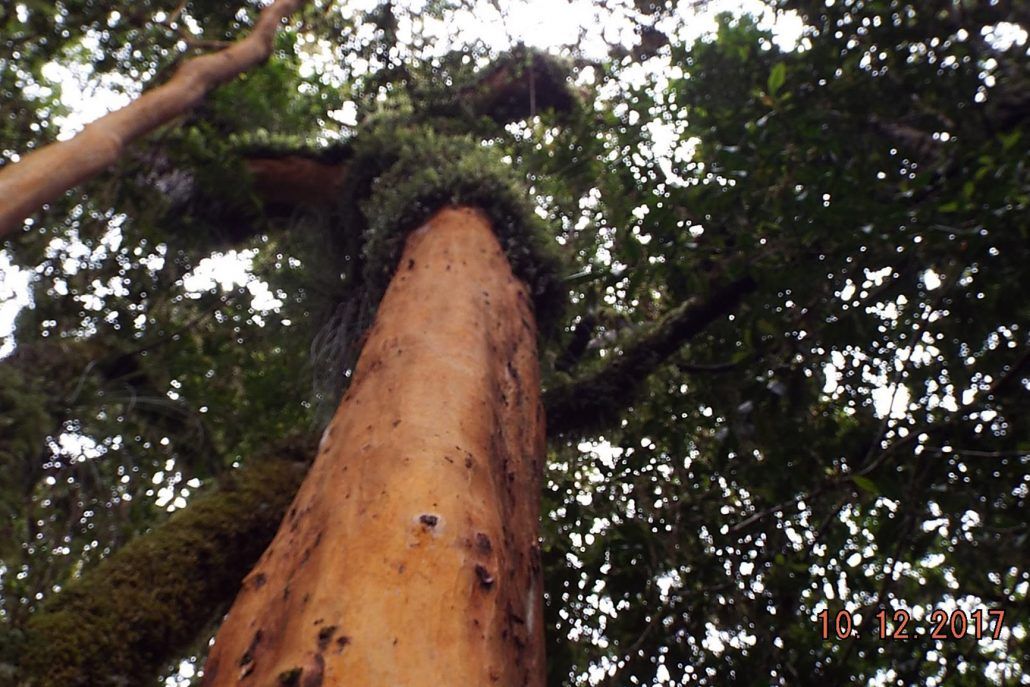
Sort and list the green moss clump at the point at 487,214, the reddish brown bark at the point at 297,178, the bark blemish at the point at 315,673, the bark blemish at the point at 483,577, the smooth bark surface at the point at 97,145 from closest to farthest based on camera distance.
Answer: the bark blemish at the point at 315,673
the bark blemish at the point at 483,577
the smooth bark surface at the point at 97,145
the green moss clump at the point at 487,214
the reddish brown bark at the point at 297,178

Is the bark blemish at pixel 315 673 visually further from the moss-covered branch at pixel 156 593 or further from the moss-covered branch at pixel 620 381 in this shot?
the moss-covered branch at pixel 620 381

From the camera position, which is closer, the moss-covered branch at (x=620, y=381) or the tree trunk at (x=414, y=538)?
the tree trunk at (x=414, y=538)

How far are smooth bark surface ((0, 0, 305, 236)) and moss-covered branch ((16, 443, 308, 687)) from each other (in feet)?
4.57

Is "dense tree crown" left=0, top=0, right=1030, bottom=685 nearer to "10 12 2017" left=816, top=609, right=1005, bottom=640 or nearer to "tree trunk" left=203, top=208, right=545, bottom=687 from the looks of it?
"10 12 2017" left=816, top=609, right=1005, bottom=640

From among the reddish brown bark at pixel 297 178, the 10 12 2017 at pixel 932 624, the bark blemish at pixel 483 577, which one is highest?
the reddish brown bark at pixel 297 178

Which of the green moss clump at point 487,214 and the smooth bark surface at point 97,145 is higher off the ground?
the green moss clump at point 487,214

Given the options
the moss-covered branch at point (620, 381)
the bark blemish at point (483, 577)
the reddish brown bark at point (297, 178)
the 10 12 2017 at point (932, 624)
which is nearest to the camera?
the bark blemish at point (483, 577)

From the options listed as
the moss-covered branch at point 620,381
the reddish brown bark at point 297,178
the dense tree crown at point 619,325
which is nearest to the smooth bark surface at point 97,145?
the dense tree crown at point 619,325

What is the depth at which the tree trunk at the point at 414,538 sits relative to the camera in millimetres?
1540

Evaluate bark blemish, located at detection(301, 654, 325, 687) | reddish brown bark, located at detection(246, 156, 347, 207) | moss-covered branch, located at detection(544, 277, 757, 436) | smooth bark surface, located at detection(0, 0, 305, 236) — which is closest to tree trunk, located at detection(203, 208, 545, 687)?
bark blemish, located at detection(301, 654, 325, 687)

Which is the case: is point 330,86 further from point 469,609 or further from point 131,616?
point 469,609

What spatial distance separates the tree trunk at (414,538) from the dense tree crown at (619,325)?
3.78ft

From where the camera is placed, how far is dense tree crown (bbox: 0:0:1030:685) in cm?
343

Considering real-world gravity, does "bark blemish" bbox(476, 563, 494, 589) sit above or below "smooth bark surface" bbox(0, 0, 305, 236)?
below
